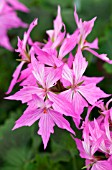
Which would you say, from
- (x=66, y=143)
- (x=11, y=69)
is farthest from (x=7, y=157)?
(x=11, y=69)

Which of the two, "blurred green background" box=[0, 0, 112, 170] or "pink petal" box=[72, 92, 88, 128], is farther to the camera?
"blurred green background" box=[0, 0, 112, 170]

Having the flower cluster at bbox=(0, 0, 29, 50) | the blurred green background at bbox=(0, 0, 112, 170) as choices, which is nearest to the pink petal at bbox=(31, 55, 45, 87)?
the blurred green background at bbox=(0, 0, 112, 170)

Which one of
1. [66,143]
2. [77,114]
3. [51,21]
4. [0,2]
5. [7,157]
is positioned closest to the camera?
[77,114]

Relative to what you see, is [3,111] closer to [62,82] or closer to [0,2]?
[0,2]

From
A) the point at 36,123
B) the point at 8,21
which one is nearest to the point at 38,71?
the point at 36,123

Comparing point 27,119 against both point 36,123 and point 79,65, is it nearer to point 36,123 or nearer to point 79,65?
point 79,65

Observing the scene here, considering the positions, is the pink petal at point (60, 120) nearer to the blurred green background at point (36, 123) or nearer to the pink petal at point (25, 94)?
the pink petal at point (25, 94)

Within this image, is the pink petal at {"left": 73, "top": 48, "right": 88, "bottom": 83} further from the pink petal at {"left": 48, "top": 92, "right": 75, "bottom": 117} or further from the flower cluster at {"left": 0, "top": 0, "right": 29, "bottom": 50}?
the flower cluster at {"left": 0, "top": 0, "right": 29, "bottom": 50}
